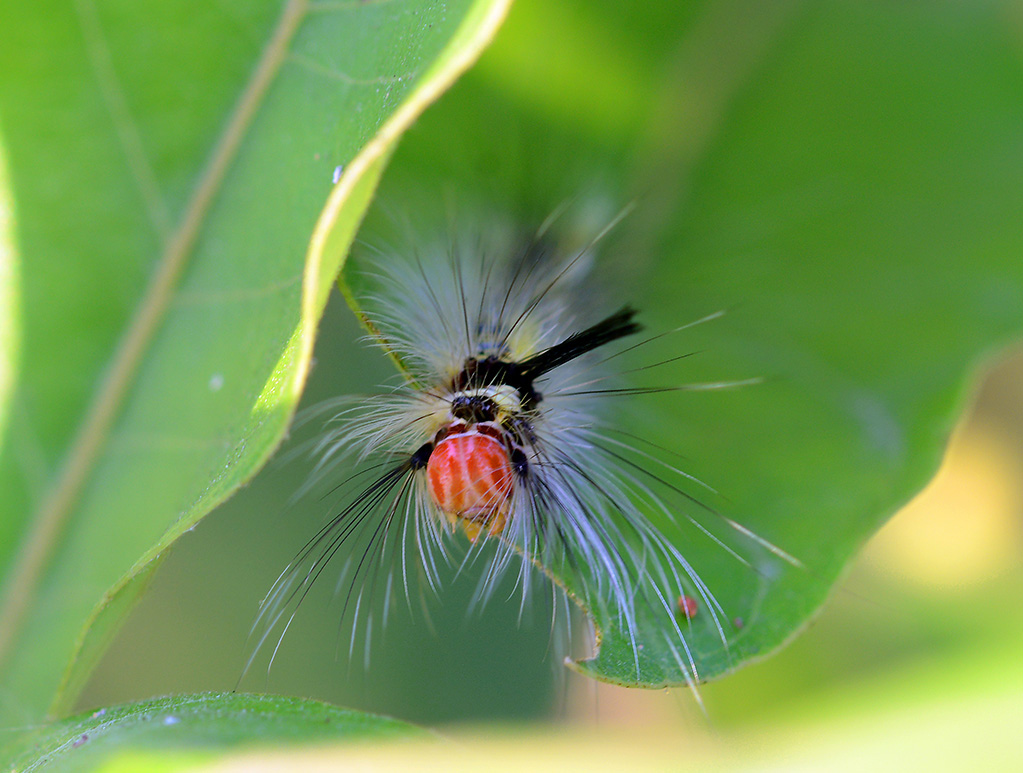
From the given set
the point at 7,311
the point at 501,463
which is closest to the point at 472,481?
the point at 501,463

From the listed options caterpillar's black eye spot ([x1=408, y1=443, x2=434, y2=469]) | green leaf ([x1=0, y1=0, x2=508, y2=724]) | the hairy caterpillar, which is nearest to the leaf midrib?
green leaf ([x1=0, y1=0, x2=508, y2=724])

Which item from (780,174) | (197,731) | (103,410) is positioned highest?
(780,174)

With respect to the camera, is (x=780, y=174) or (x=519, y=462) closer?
(x=519, y=462)

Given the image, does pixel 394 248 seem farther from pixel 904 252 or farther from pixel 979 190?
pixel 979 190

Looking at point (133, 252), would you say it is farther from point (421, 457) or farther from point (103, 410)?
point (421, 457)

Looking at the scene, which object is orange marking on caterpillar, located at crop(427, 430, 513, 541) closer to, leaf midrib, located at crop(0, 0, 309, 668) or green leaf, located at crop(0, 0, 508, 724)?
green leaf, located at crop(0, 0, 508, 724)

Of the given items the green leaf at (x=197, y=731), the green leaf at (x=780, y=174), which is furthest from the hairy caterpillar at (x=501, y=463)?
the green leaf at (x=197, y=731)
